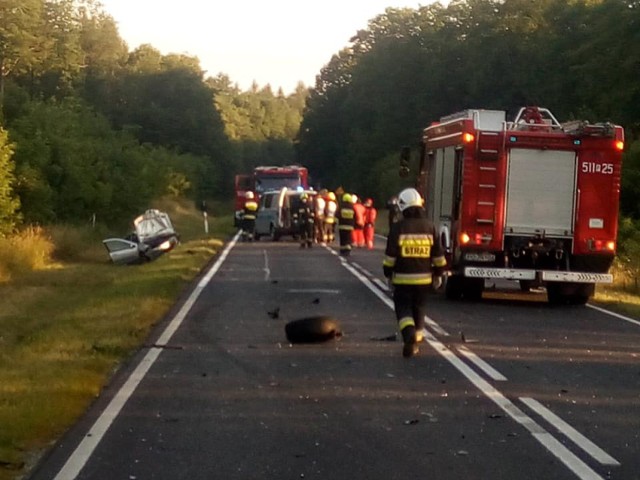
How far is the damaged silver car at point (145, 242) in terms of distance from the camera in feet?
113

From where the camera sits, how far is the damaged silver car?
34.5 metres

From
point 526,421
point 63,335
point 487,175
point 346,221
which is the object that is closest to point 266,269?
point 346,221

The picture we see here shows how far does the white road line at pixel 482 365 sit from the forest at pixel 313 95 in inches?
751

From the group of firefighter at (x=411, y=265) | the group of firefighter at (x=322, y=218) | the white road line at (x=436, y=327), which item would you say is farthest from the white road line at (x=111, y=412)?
the group of firefighter at (x=322, y=218)

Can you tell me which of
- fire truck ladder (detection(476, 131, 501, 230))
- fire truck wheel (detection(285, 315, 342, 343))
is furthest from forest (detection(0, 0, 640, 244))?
fire truck wheel (detection(285, 315, 342, 343))

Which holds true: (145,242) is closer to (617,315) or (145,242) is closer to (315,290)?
(315,290)

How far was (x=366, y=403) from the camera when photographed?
1041 centimetres

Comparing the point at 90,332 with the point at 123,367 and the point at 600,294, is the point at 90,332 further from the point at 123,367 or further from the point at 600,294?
the point at 600,294

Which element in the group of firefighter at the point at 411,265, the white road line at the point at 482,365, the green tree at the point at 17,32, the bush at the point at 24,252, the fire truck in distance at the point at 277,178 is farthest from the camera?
the green tree at the point at 17,32

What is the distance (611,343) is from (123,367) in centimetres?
609

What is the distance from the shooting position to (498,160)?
1931 cm

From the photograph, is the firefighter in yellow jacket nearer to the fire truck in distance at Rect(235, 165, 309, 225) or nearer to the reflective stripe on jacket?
the reflective stripe on jacket

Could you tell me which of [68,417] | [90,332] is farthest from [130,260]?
[68,417]

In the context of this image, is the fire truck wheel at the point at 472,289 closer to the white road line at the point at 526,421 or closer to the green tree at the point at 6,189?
the white road line at the point at 526,421
